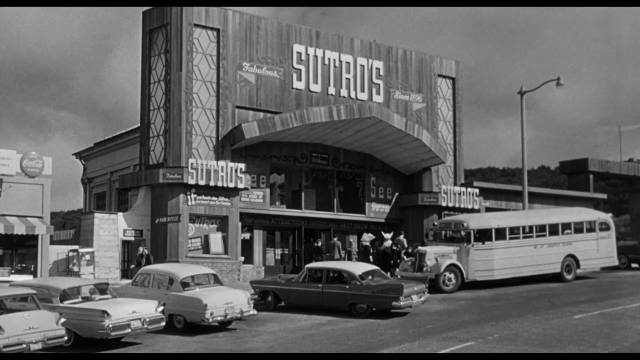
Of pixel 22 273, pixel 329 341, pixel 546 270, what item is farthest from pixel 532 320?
pixel 22 273

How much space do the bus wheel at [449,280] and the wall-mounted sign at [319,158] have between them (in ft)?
33.8

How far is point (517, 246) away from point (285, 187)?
10814 mm

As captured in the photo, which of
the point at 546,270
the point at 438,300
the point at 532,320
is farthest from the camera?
the point at 546,270

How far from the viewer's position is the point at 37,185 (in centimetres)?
2719

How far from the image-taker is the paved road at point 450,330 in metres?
14.7

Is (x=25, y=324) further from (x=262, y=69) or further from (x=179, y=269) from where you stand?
(x=262, y=69)

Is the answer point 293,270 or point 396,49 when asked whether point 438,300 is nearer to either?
point 293,270

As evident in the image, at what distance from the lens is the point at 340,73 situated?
33062 mm

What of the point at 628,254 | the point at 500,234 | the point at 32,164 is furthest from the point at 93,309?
the point at 628,254

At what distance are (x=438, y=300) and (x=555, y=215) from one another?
6377mm

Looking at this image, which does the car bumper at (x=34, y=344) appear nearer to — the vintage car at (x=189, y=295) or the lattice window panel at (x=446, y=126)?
the vintage car at (x=189, y=295)

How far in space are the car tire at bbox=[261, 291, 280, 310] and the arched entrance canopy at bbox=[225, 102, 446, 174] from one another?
30.3ft

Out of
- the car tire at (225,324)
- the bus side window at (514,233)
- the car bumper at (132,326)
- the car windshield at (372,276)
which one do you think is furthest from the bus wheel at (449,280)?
the car bumper at (132,326)

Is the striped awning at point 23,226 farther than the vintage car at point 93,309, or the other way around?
the striped awning at point 23,226
